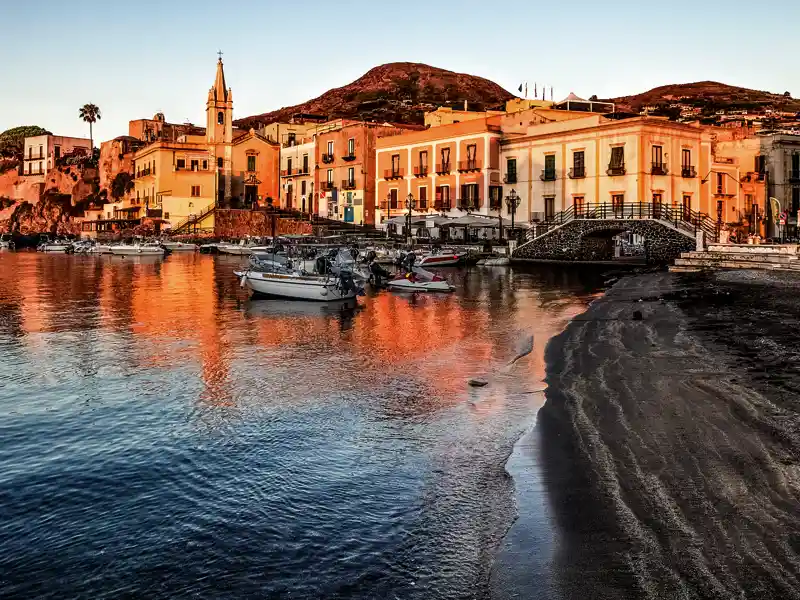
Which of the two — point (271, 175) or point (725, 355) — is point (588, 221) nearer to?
point (725, 355)

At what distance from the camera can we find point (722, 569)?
668 centimetres

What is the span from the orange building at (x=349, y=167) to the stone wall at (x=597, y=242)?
25696mm

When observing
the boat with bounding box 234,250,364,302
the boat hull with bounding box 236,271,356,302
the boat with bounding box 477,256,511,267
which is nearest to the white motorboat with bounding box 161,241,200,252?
the boat with bounding box 477,256,511,267

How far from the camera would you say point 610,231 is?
2120 inches

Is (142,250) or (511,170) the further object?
(142,250)

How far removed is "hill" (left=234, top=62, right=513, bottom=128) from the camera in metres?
168

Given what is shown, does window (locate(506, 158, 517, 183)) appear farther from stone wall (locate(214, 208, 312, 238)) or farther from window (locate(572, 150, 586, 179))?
stone wall (locate(214, 208, 312, 238))

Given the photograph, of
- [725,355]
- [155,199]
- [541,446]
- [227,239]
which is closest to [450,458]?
[541,446]

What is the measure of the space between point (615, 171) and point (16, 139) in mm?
156005

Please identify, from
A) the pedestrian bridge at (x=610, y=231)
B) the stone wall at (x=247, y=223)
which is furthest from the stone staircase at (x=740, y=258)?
the stone wall at (x=247, y=223)

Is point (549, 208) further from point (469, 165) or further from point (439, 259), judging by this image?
point (439, 259)

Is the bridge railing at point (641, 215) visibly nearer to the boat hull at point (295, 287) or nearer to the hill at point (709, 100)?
the boat hull at point (295, 287)

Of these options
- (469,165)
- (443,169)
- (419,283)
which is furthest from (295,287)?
(443,169)

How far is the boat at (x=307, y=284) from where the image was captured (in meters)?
32.4
